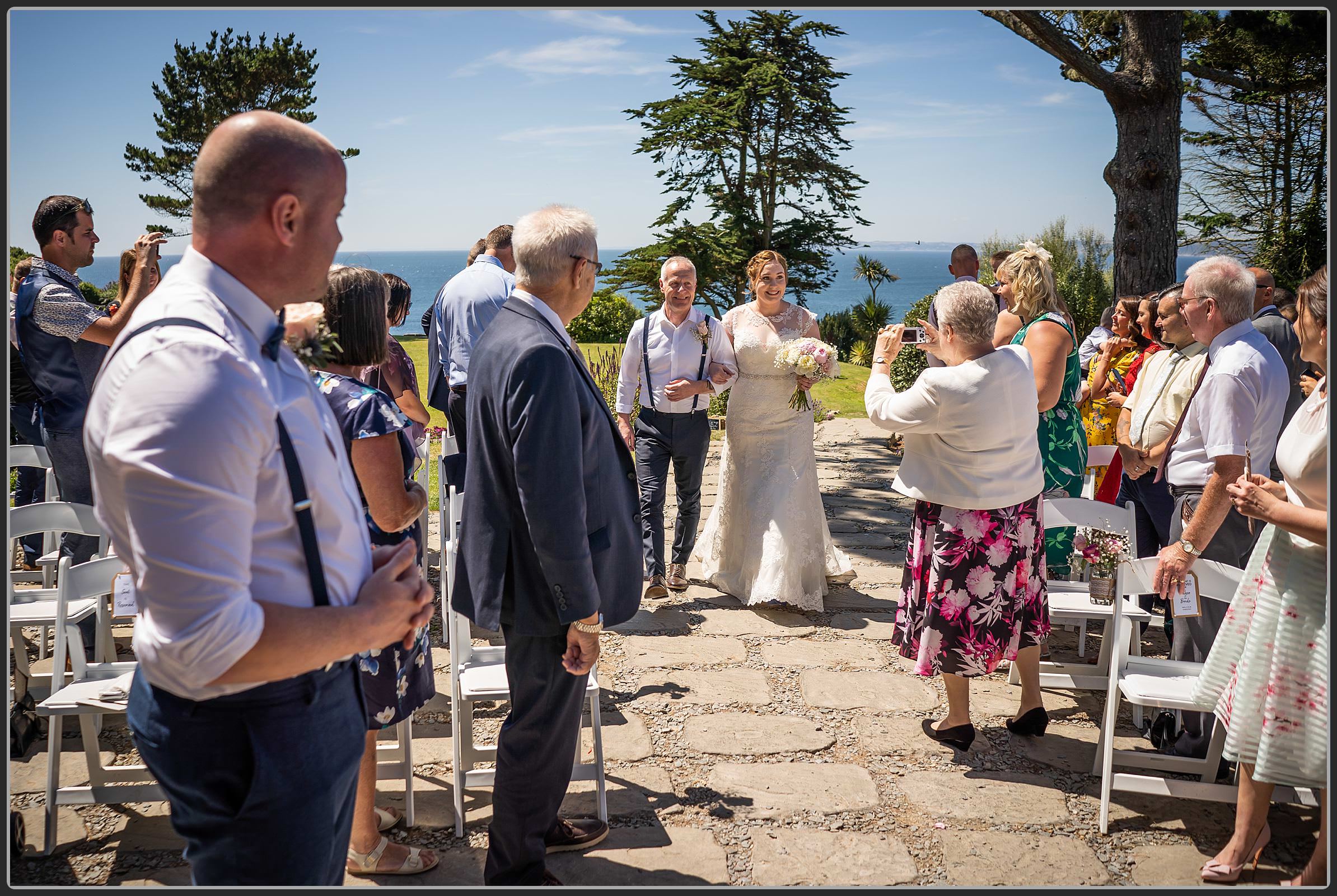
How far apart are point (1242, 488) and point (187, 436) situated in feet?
9.98

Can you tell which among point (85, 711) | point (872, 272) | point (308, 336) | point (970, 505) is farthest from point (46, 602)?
point (872, 272)

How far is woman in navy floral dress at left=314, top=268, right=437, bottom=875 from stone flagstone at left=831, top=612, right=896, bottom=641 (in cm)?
303

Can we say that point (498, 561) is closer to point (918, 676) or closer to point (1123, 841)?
point (1123, 841)

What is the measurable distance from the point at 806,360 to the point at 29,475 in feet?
16.9

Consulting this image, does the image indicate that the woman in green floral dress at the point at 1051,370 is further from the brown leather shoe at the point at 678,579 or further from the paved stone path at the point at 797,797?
the brown leather shoe at the point at 678,579

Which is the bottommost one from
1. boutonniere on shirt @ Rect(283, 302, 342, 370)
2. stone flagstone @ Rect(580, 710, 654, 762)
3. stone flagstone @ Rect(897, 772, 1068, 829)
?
stone flagstone @ Rect(897, 772, 1068, 829)

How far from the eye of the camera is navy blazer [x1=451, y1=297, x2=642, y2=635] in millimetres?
2545

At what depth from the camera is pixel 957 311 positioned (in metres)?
3.90

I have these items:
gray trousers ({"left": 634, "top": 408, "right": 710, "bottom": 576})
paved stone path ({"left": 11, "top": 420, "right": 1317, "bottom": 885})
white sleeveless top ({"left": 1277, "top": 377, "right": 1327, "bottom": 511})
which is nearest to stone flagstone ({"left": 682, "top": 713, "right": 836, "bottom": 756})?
paved stone path ({"left": 11, "top": 420, "right": 1317, "bottom": 885})

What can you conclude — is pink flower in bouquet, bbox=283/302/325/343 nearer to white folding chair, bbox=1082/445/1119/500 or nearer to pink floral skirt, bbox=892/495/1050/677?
pink floral skirt, bbox=892/495/1050/677

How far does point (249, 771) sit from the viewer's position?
1641 mm

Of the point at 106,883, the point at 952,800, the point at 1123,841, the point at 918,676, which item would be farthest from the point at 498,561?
the point at 918,676

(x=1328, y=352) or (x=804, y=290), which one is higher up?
(x=804, y=290)

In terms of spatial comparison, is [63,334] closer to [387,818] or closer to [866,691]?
[387,818]
